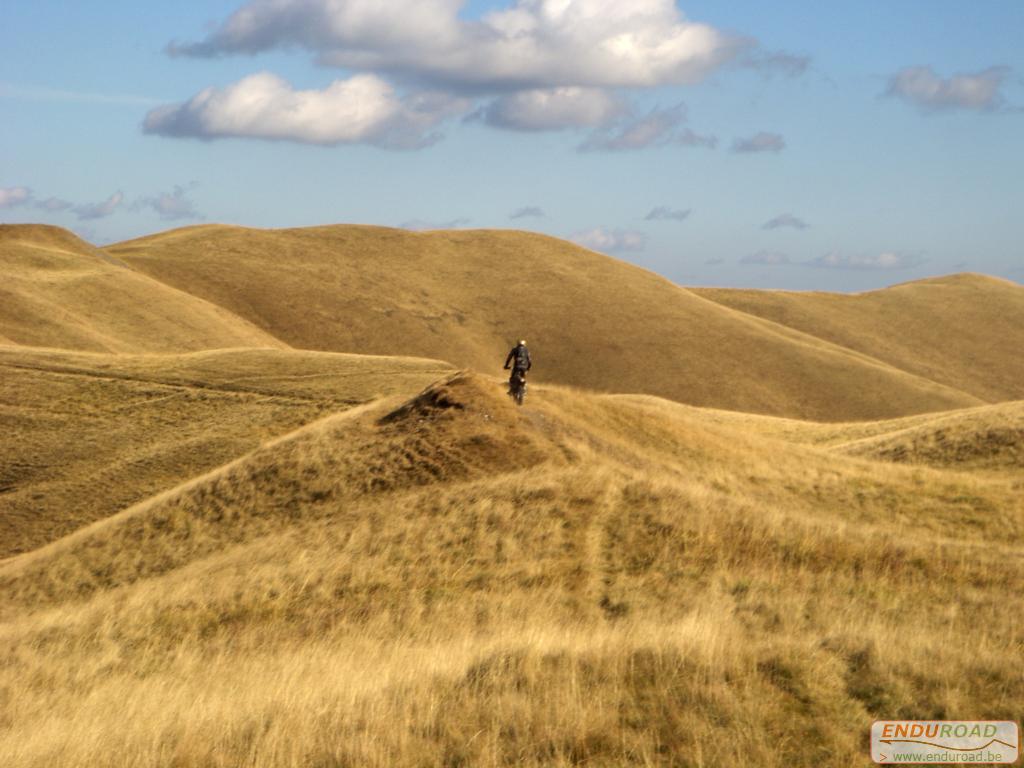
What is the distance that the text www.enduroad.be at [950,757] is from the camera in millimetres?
7388

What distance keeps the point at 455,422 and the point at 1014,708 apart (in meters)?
16.5

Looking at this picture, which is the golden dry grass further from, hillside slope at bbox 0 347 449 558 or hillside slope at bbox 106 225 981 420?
hillside slope at bbox 106 225 981 420

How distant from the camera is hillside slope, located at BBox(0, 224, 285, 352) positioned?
246 feet

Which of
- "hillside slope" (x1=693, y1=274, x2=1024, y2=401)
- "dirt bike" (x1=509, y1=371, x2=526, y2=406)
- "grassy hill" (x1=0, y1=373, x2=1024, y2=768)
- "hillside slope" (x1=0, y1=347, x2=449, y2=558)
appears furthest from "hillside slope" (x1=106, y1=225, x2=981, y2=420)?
"grassy hill" (x1=0, y1=373, x2=1024, y2=768)

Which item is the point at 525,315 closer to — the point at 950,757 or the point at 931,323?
the point at 931,323

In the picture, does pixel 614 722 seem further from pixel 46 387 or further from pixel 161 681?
pixel 46 387

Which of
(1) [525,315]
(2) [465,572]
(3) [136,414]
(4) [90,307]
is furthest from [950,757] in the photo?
(1) [525,315]

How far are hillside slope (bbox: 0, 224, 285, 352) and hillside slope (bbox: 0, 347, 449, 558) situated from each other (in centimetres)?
2203

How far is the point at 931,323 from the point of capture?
444 feet

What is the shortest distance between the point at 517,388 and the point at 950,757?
17.6 m

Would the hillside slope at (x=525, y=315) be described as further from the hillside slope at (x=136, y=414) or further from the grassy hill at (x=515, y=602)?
the grassy hill at (x=515, y=602)

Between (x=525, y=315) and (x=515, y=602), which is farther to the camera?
(x=525, y=315)

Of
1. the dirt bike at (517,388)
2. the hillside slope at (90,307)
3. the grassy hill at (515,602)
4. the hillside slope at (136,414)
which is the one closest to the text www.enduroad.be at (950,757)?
the grassy hill at (515,602)

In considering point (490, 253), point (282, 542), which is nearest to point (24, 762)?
point (282, 542)
